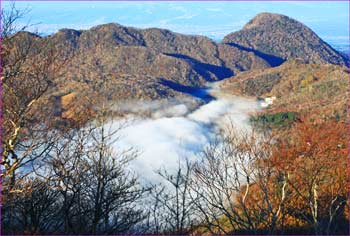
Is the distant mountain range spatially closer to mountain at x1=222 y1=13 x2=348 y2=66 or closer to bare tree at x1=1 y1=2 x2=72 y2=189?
mountain at x1=222 y1=13 x2=348 y2=66

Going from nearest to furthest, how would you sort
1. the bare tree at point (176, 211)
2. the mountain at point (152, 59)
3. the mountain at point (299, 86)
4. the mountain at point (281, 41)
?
the bare tree at point (176, 211)
the mountain at point (299, 86)
the mountain at point (152, 59)
the mountain at point (281, 41)

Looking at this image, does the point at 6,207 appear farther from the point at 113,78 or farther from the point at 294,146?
the point at 113,78

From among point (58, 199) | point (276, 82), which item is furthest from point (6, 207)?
point (276, 82)

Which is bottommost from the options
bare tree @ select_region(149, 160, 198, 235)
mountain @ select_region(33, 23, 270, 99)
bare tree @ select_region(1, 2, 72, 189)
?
bare tree @ select_region(149, 160, 198, 235)

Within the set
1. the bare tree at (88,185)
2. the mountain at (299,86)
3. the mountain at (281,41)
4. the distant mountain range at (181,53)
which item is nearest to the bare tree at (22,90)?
the bare tree at (88,185)

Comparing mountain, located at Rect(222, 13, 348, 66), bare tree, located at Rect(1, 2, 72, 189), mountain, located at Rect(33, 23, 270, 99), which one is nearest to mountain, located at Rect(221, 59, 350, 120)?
mountain, located at Rect(33, 23, 270, 99)

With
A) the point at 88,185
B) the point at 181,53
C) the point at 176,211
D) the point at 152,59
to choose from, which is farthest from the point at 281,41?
the point at 88,185

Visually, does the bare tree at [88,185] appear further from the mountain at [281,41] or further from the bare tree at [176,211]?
the mountain at [281,41]
